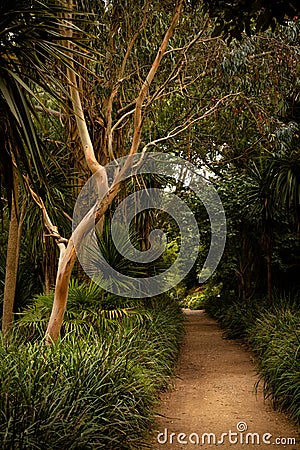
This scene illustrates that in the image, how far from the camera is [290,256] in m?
12.6

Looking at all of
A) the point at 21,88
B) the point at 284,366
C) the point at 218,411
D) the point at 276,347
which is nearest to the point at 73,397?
the point at 21,88

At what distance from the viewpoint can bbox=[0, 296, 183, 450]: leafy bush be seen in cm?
352

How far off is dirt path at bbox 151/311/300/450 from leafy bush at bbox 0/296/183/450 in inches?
16.0

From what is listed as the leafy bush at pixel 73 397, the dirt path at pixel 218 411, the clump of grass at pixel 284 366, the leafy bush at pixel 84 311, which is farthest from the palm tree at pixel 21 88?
the leafy bush at pixel 84 311

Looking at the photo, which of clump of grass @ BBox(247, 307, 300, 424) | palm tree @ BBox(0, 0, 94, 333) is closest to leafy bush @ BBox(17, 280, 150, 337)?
clump of grass @ BBox(247, 307, 300, 424)

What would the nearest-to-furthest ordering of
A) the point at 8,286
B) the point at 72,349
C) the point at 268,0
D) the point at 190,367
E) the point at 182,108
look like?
the point at 268,0 → the point at 72,349 → the point at 8,286 → the point at 190,367 → the point at 182,108

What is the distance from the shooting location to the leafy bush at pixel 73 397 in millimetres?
3516

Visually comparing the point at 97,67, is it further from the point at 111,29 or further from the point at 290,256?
the point at 290,256

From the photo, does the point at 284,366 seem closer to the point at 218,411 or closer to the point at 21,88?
the point at 218,411

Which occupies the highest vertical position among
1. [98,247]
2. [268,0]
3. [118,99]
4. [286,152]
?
[118,99]

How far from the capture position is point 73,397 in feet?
13.5

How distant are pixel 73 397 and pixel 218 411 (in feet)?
8.01

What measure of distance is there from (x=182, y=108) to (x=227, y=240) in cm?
402

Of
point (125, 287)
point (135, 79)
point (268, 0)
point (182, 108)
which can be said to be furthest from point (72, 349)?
point (182, 108)
